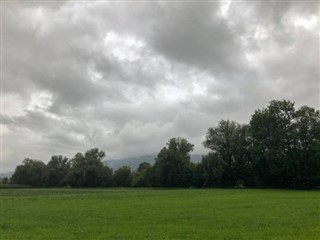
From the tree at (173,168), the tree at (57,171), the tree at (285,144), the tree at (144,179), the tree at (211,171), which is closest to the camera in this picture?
the tree at (285,144)

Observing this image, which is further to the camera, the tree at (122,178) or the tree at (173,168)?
the tree at (122,178)

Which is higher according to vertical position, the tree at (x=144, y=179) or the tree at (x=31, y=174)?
the tree at (x=31, y=174)

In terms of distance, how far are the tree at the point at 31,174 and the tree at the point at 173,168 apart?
57624 mm

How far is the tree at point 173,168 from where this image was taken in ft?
400

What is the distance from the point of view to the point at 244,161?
11156 centimetres

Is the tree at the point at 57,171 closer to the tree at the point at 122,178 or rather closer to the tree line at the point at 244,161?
the tree line at the point at 244,161

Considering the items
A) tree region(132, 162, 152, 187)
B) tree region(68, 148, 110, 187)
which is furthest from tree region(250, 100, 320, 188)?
tree region(68, 148, 110, 187)

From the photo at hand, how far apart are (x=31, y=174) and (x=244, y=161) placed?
9401 centimetres

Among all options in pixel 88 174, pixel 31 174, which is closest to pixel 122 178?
pixel 88 174

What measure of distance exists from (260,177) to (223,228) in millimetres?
85043

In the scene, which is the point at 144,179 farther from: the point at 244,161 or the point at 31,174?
the point at 31,174

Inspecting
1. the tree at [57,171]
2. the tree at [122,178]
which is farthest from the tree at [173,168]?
the tree at [57,171]

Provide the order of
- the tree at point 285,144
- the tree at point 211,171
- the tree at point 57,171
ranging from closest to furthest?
the tree at point 285,144, the tree at point 211,171, the tree at point 57,171

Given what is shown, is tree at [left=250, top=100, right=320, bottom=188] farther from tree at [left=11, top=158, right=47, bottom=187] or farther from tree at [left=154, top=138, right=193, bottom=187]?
tree at [left=11, top=158, right=47, bottom=187]
